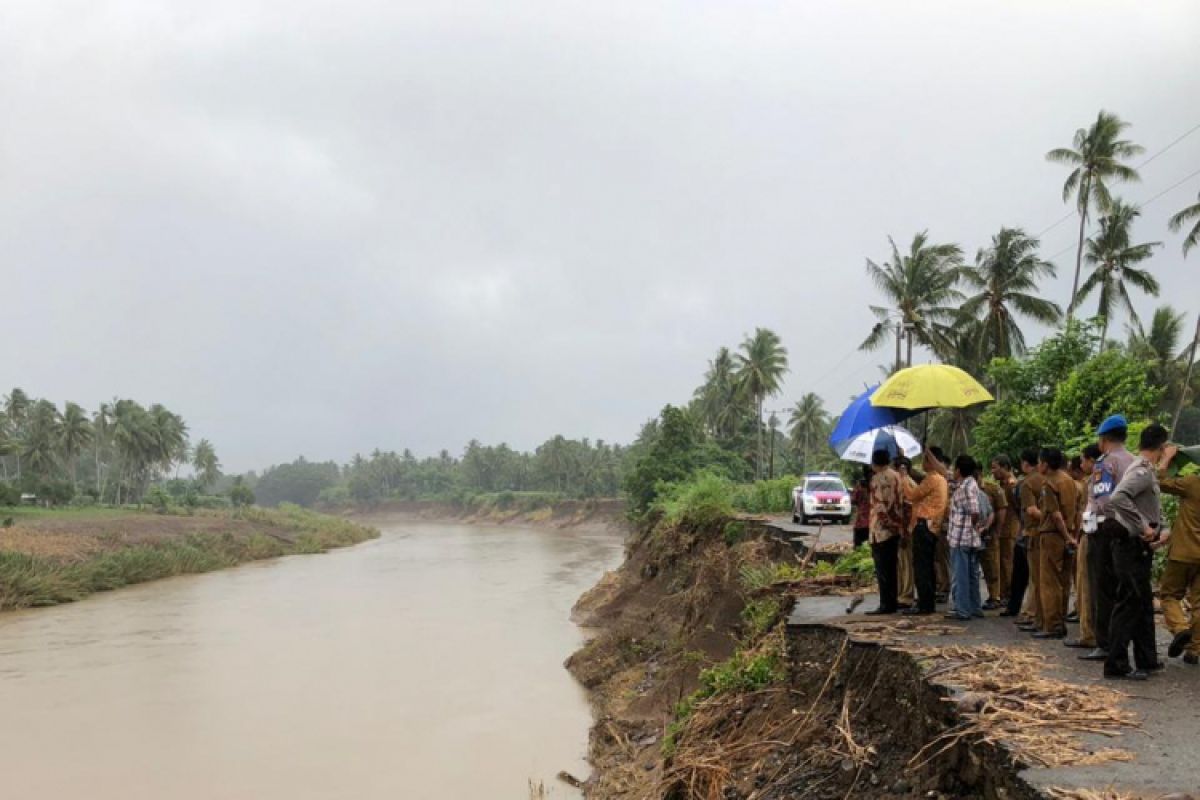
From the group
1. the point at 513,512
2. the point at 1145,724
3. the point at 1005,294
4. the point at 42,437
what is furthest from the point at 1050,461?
the point at 42,437

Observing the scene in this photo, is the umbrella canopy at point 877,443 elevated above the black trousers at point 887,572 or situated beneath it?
elevated above

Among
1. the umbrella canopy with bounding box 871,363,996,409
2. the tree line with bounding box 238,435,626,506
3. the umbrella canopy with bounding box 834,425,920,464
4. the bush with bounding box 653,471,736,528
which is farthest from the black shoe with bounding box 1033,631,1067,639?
the tree line with bounding box 238,435,626,506

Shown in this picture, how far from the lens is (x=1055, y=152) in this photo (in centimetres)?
2873

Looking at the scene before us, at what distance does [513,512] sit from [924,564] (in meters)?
76.6

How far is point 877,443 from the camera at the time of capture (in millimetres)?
8406

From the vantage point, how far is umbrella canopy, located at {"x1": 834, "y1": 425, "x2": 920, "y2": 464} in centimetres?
813

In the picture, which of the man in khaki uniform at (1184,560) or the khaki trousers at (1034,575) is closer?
the man in khaki uniform at (1184,560)

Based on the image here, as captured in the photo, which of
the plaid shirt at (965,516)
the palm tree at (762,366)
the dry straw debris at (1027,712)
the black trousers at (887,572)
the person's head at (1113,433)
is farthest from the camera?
the palm tree at (762,366)

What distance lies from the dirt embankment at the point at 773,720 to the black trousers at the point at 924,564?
1.10 m

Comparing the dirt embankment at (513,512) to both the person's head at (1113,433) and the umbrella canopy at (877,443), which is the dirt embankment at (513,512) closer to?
the umbrella canopy at (877,443)

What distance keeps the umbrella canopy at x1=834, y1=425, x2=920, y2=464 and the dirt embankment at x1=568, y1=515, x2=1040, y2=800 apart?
1.81 meters

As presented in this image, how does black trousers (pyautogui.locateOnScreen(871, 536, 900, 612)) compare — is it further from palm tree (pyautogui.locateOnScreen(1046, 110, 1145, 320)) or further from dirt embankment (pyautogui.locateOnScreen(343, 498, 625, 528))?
dirt embankment (pyautogui.locateOnScreen(343, 498, 625, 528))

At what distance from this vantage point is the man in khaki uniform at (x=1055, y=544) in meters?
6.19

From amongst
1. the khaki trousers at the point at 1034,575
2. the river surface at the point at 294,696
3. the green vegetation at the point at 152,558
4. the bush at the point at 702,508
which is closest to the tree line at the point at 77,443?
the green vegetation at the point at 152,558
